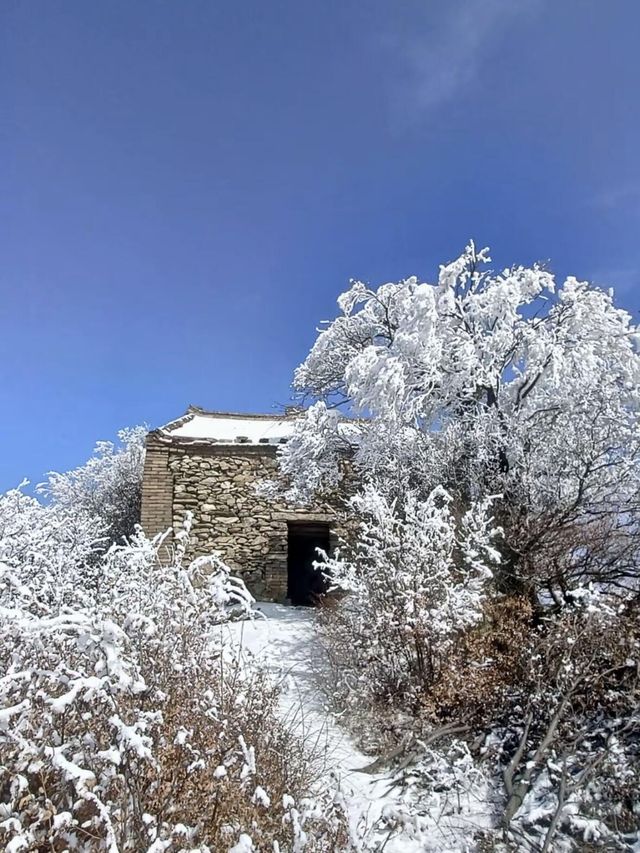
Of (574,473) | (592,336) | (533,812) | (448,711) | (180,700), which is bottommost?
(533,812)

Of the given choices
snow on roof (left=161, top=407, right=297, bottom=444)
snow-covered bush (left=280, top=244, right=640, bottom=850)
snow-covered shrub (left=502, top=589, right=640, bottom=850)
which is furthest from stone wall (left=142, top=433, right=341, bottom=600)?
snow-covered shrub (left=502, top=589, right=640, bottom=850)

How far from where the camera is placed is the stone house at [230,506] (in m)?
13.6

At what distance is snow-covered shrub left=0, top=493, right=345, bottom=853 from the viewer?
274 centimetres

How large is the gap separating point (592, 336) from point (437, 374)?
261 centimetres

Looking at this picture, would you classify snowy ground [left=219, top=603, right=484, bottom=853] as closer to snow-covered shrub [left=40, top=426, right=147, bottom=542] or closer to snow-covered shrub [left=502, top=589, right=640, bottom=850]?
snow-covered shrub [left=502, top=589, right=640, bottom=850]

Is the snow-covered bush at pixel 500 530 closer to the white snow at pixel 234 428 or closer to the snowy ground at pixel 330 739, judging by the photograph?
the snowy ground at pixel 330 739

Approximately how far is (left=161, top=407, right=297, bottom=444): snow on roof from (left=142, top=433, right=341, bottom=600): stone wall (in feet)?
1.37

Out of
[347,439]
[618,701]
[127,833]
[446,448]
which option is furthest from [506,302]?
[127,833]

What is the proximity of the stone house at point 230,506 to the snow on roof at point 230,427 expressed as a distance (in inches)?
8.2

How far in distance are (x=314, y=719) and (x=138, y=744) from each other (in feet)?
14.3

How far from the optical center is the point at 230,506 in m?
13.9

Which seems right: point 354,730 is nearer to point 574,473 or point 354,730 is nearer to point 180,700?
point 180,700

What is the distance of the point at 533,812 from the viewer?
4824 mm

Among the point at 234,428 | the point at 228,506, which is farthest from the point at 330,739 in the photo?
the point at 234,428
